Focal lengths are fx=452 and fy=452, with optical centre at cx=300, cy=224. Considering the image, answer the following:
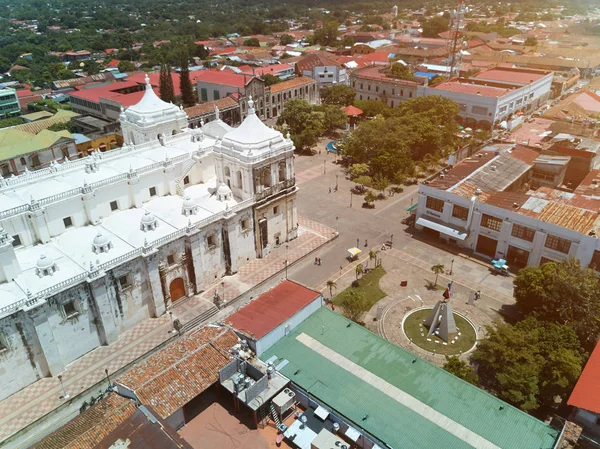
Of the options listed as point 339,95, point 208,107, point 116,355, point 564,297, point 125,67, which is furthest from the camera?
point 125,67

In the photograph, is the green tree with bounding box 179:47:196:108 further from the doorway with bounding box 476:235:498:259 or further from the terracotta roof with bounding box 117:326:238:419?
the terracotta roof with bounding box 117:326:238:419

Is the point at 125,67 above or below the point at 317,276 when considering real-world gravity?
above

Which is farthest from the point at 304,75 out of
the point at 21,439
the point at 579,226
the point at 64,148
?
the point at 21,439

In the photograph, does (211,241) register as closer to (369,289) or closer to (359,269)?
(359,269)

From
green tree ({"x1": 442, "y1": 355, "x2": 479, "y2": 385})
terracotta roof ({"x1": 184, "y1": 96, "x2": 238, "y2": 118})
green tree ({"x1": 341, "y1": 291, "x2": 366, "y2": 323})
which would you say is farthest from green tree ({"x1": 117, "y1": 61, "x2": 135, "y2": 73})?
green tree ({"x1": 442, "y1": 355, "x2": 479, "y2": 385})

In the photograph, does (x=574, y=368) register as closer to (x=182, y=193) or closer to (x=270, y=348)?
(x=270, y=348)

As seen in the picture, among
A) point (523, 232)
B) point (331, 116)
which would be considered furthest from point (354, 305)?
point (331, 116)

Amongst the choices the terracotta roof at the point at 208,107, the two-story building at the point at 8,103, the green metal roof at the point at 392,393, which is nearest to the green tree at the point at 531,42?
the terracotta roof at the point at 208,107
